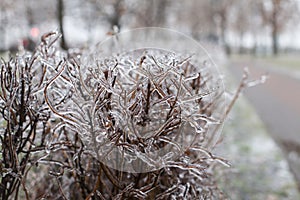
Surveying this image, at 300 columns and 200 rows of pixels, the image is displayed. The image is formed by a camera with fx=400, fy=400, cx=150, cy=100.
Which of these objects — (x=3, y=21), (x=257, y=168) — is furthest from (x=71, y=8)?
(x=257, y=168)

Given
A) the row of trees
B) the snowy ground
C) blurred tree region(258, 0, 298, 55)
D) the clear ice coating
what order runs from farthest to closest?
blurred tree region(258, 0, 298, 55)
the row of trees
the snowy ground
the clear ice coating

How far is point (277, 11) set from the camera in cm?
3534

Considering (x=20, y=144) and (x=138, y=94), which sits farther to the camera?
(x=20, y=144)

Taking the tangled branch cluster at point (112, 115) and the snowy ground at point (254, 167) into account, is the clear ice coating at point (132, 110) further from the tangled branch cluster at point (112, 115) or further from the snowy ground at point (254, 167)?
the snowy ground at point (254, 167)

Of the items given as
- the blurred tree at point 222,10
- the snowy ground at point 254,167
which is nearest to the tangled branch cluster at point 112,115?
the snowy ground at point 254,167

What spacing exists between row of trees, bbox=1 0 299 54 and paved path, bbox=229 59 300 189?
12.9 feet

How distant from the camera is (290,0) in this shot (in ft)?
115

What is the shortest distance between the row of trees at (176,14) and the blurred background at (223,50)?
38 millimetres

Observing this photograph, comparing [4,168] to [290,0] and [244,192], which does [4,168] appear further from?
[290,0]

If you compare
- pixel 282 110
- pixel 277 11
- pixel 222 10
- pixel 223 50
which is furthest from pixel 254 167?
pixel 277 11

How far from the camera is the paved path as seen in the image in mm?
7172

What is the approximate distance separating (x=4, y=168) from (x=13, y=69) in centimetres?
51

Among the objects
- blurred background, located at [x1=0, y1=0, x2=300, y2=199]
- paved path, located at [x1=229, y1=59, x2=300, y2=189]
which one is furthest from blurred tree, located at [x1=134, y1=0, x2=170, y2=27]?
paved path, located at [x1=229, y1=59, x2=300, y2=189]

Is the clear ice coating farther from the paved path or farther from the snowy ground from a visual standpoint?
the paved path
